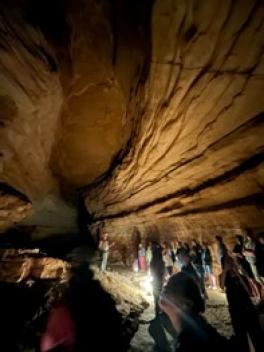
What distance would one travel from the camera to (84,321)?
306cm

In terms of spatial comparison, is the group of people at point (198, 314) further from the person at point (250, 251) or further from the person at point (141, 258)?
the person at point (141, 258)

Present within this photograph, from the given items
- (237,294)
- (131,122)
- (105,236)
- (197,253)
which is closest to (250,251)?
(197,253)

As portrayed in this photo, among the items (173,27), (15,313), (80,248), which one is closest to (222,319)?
(15,313)

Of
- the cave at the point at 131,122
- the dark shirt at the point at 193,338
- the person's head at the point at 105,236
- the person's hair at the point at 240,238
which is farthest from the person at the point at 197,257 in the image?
the person's head at the point at 105,236

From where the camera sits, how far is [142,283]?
516 centimetres

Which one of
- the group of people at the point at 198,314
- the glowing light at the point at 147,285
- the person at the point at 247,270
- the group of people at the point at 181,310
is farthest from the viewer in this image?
the glowing light at the point at 147,285

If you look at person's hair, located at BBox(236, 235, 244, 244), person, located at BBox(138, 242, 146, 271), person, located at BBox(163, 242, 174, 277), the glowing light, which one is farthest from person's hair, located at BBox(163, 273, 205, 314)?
person, located at BBox(138, 242, 146, 271)

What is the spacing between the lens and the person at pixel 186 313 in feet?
6.76

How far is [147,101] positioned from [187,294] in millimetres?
2930

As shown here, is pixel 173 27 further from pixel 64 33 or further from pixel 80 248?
pixel 80 248

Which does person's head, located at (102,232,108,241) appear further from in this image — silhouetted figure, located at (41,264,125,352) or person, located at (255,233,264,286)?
person, located at (255,233,264,286)

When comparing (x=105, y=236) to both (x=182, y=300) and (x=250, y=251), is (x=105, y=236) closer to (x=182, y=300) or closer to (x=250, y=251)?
(x=250, y=251)

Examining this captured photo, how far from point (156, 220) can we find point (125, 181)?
1470mm

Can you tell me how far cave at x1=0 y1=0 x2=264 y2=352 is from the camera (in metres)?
2.60
